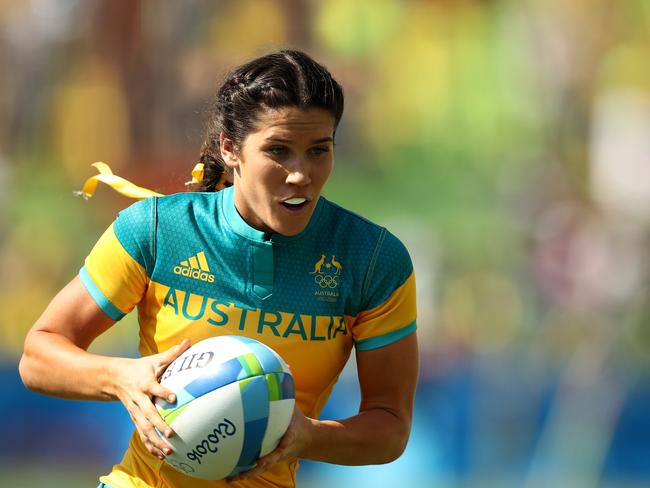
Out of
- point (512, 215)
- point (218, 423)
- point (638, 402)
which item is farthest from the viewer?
point (512, 215)

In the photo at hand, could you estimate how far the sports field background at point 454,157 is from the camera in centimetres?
825

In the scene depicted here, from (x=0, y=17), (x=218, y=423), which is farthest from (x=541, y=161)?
(x=218, y=423)

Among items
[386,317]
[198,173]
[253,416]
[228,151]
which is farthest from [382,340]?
[198,173]

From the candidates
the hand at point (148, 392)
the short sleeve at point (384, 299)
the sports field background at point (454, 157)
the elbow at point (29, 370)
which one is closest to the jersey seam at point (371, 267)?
the short sleeve at point (384, 299)

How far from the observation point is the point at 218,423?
2.59m

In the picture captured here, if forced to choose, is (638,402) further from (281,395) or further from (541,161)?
(281,395)

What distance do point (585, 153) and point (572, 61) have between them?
0.81 meters

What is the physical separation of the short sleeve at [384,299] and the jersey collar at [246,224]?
0.65ft

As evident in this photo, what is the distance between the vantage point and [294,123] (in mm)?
2824

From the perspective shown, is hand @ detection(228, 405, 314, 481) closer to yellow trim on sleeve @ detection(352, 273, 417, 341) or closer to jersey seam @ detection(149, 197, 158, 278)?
yellow trim on sleeve @ detection(352, 273, 417, 341)

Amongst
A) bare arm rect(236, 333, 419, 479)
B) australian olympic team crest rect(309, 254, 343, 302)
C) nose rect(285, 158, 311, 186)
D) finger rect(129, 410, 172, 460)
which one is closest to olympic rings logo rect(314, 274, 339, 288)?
australian olympic team crest rect(309, 254, 343, 302)

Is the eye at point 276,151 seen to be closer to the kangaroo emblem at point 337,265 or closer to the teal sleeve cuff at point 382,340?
the kangaroo emblem at point 337,265

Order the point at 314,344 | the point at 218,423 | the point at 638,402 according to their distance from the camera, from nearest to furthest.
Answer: the point at 218,423 → the point at 314,344 → the point at 638,402

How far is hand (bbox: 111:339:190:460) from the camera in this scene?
258cm
